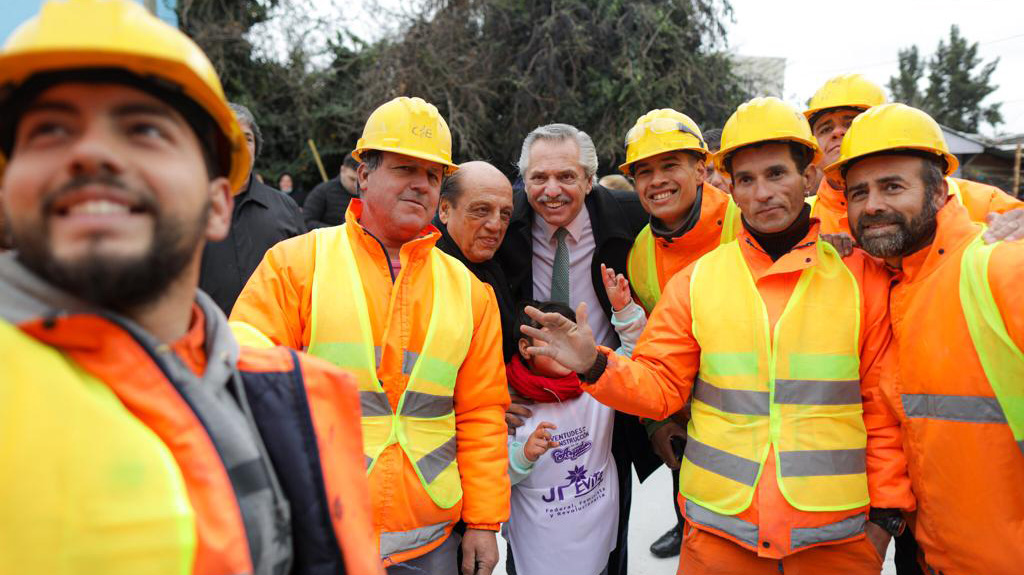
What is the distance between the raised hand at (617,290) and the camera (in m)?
3.20

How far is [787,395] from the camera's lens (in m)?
2.49

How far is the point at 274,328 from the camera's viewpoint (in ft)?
7.43

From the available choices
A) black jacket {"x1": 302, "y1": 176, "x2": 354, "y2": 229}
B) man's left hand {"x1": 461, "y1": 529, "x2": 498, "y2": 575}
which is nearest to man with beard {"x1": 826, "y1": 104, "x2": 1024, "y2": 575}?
man's left hand {"x1": 461, "y1": 529, "x2": 498, "y2": 575}

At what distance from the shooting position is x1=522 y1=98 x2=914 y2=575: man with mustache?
96.0 inches

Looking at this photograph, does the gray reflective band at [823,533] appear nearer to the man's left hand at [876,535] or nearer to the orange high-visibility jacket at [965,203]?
the man's left hand at [876,535]

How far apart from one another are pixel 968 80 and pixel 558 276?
54393 mm

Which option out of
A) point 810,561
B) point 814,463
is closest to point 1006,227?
point 814,463

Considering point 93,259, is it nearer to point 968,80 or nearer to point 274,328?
point 274,328

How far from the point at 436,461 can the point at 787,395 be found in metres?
1.33

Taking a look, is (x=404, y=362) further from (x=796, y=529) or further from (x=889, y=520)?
(x=889, y=520)

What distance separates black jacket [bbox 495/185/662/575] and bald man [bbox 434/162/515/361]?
168 millimetres

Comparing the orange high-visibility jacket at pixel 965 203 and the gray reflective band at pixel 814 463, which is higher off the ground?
the orange high-visibility jacket at pixel 965 203

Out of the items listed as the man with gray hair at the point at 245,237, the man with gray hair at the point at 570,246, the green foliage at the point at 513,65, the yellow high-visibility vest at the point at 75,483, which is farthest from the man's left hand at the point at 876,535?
the green foliage at the point at 513,65

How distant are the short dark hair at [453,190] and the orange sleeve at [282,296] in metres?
1.03
